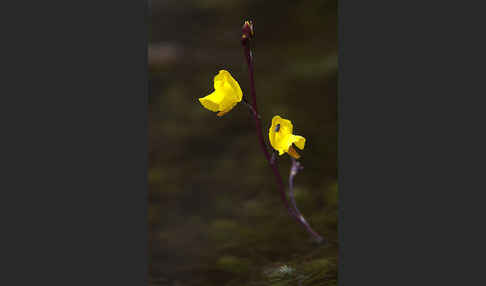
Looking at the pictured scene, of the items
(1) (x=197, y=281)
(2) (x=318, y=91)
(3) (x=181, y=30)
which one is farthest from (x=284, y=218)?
(3) (x=181, y=30)

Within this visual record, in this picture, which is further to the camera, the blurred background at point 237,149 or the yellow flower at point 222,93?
the blurred background at point 237,149

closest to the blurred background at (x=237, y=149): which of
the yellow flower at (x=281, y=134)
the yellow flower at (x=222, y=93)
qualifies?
the yellow flower at (x=281, y=134)

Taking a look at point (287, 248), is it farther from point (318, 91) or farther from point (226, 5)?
point (226, 5)

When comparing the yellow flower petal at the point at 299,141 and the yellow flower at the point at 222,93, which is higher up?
the yellow flower at the point at 222,93

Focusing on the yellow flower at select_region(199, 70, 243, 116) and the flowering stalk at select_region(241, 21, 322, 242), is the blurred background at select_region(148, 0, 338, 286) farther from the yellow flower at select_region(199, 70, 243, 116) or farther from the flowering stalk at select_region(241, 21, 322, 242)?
the yellow flower at select_region(199, 70, 243, 116)

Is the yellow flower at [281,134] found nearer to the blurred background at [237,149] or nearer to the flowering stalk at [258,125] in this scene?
the flowering stalk at [258,125]

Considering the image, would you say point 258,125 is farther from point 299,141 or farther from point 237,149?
point 237,149

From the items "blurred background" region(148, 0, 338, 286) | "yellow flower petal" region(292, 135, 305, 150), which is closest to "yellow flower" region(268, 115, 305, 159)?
"yellow flower petal" region(292, 135, 305, 150)

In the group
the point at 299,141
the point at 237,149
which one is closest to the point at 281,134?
the point at 299,141
